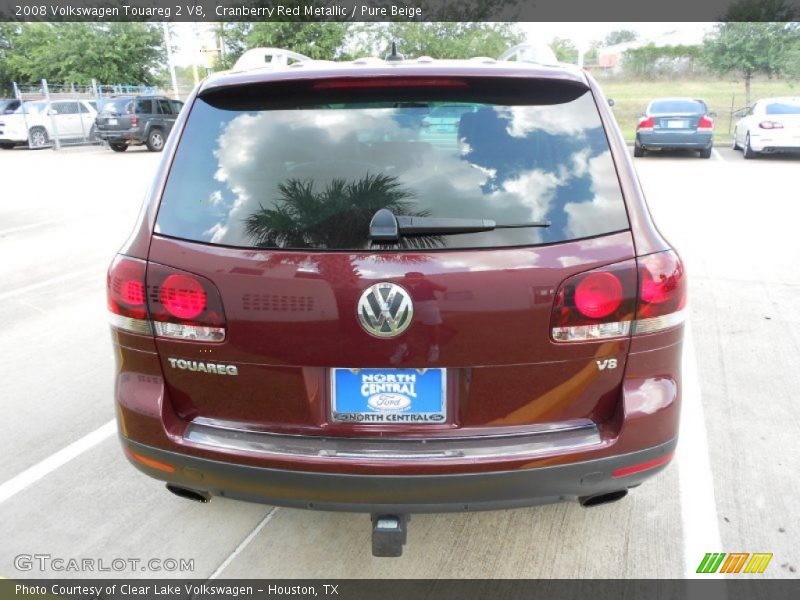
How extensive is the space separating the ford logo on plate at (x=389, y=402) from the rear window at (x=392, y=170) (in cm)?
49

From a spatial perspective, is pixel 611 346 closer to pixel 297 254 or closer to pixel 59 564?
pixel 297 254

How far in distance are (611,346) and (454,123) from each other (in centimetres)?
92

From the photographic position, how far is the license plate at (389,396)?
2131 mm

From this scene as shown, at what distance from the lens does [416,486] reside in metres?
2.12

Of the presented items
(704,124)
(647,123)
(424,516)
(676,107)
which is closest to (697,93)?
(676,107)

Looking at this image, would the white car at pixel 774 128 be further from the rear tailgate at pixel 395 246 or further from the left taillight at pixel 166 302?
the left taillight at pixel 166 302

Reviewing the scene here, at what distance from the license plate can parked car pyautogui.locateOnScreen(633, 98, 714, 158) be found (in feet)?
57.5

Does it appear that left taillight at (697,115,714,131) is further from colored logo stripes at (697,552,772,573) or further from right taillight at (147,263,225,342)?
right taillight at (147,263,225,342)

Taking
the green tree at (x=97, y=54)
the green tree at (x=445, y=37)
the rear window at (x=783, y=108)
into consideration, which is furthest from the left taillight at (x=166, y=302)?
the green tree at (x=97, y=54)

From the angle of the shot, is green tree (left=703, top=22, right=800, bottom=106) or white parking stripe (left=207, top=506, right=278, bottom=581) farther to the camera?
green tree (left=703, top=22, right=800, bottom=106)

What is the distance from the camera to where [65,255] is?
323 inches

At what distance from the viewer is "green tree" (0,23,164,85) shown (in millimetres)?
37719

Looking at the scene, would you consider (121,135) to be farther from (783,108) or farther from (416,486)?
(416,486)

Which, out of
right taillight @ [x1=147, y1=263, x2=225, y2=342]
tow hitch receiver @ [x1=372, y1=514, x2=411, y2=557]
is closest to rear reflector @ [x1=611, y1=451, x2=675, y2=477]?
tow hitch receiver @ [x1=372, y1=514, x2=411, y2=557]
